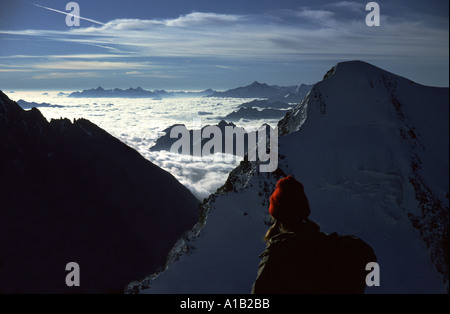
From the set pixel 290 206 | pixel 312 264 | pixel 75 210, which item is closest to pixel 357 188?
pixel 290 206

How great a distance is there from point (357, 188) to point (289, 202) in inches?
343

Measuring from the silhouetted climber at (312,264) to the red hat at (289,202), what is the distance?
0.84 ft

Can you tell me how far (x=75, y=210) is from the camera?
75250 millimetres

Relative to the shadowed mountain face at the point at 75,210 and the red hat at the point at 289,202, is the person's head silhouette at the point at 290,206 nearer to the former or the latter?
the red hat at the point at 289,202

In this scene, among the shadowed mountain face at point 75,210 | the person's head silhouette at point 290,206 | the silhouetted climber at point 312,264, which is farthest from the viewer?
the shadowed mountain face at point 75,210

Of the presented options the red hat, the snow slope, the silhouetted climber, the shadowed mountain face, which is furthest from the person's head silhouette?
the shadowed mountain face

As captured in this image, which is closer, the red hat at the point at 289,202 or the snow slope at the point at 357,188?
the red hat at the point at 289,202

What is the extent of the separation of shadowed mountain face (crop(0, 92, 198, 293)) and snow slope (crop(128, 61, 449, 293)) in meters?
59.0

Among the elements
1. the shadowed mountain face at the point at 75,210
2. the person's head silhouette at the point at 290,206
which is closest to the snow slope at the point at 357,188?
the person's head silhouette at the point at 290,206

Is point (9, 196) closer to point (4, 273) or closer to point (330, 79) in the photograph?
point (4, 273)

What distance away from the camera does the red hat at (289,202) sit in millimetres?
3463

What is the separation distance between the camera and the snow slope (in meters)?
9.38

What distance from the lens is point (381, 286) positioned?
8.66 meters

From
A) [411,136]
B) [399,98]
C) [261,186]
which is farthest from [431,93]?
[261,186]
